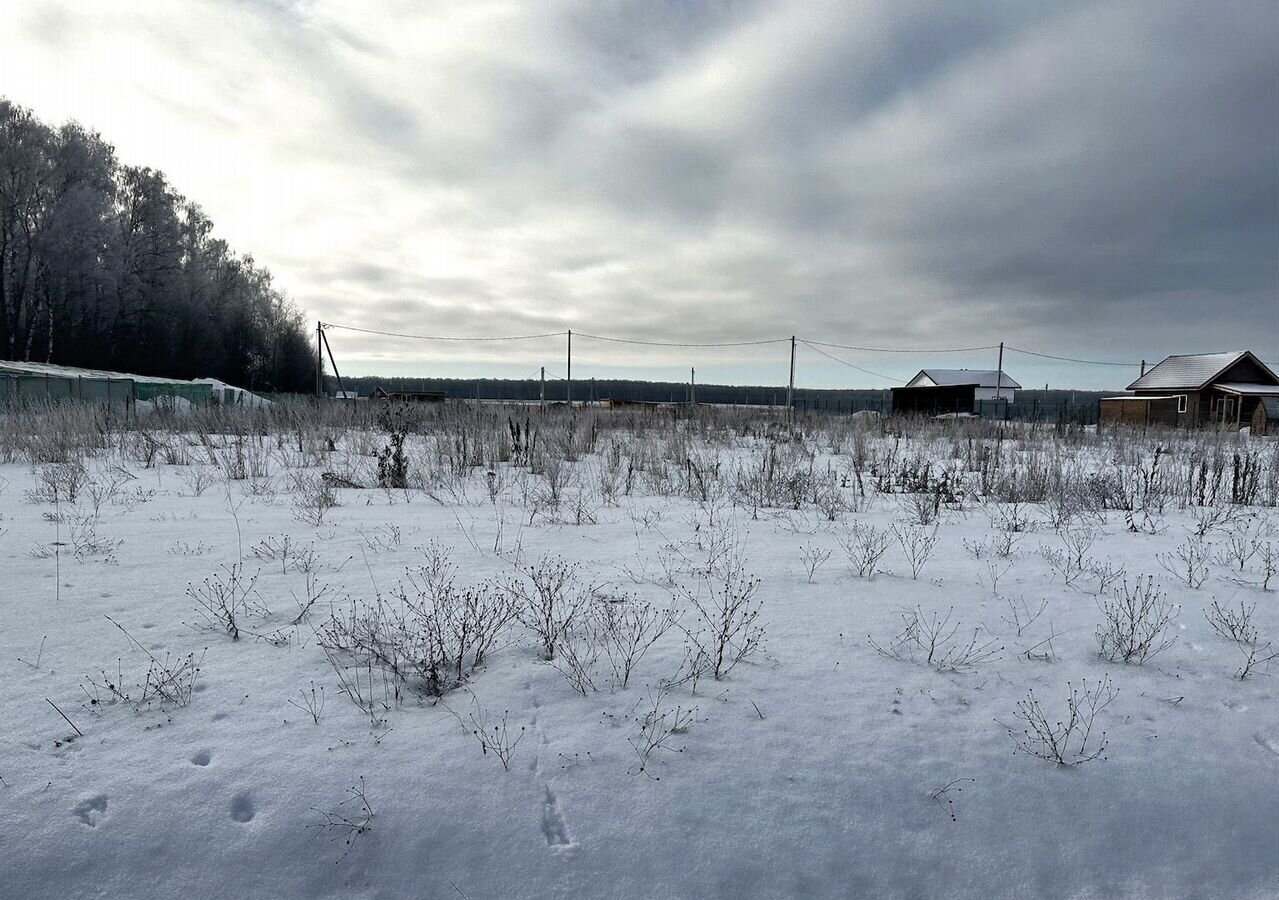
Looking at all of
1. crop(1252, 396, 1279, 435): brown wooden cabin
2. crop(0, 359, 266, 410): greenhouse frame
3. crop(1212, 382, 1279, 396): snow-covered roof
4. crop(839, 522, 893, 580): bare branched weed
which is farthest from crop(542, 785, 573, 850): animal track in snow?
crop(1212, 382, 1279, 396): snow-covered roof

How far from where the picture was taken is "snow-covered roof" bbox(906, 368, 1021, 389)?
44.4 meters

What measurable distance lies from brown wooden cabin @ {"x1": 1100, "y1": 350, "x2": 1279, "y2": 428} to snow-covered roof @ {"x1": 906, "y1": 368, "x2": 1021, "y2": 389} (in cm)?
1022

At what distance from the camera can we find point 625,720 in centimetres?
220

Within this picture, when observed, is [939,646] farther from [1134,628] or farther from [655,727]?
[655,727]

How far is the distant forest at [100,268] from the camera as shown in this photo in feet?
103

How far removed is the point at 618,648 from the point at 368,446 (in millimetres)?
9005

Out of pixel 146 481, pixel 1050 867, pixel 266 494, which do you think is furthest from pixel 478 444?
pixel 1050 867

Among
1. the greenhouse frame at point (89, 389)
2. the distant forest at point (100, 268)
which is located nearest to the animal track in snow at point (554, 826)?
the greenhouse frame at point (89, 389)

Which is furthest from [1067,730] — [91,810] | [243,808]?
[91,810]

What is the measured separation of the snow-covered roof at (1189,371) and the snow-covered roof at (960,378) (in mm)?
9789

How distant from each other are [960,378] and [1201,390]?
15.5 metres

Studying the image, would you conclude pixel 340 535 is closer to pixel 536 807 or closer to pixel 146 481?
pixel 536 807

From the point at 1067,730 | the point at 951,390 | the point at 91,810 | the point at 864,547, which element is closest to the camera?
the point at 91,810

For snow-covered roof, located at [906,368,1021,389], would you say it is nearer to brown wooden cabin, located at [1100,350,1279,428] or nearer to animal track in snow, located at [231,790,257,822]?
brown wooden cabin, located at [1100,350,1279,428]
